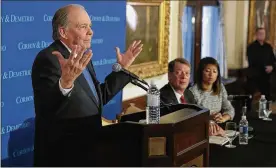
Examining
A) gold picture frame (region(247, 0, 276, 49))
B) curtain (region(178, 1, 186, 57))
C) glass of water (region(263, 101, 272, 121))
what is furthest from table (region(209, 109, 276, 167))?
gold picture frame (region(247, 0, 276, 49))

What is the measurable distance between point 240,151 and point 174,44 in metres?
3.74

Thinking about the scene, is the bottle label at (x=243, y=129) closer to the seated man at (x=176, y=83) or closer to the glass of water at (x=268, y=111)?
the seated man at (x=176, y=83)

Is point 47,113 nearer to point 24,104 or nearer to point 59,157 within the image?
point 59,157

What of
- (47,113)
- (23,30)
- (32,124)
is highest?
(23,30)

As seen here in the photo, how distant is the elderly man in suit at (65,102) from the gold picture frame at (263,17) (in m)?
7.59

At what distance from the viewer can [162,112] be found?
2441 millimetres

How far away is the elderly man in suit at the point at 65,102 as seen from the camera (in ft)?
6.67

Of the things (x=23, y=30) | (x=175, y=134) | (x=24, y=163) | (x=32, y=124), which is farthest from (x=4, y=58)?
(x=175, y=134)

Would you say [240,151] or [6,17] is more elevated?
[6,17]

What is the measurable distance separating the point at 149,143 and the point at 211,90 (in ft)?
7.46

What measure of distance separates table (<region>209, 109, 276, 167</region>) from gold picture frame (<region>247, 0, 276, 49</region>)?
610cm

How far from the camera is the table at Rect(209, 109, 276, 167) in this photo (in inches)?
108

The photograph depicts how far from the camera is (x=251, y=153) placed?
297cm

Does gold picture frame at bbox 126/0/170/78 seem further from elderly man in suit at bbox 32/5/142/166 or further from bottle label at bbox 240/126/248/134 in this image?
elderly man in suit at bbox 32/5/142/166
